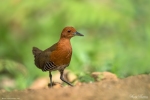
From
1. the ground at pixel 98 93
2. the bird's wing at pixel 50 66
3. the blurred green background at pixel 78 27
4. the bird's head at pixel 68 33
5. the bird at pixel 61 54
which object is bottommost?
the ground at pixel 98 93

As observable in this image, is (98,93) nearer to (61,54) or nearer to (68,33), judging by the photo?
(61,54)

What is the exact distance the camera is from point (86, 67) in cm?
919

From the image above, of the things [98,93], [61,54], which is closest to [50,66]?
[61,54]

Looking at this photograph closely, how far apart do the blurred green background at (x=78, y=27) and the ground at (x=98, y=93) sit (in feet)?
13.1

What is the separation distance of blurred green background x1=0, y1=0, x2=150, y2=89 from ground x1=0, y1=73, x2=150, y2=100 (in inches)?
158

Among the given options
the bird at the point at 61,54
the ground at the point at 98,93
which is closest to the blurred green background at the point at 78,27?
the bird at the point at 61,54

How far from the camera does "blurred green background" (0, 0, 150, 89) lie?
33.8 ft

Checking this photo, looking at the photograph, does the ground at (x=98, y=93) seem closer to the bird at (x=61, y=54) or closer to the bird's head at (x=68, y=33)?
the bird at (x=61, y=54)

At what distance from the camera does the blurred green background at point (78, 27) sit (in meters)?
10.3

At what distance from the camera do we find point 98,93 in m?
5.20

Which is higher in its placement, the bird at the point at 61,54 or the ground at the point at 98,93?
the bird at the point at 61,54

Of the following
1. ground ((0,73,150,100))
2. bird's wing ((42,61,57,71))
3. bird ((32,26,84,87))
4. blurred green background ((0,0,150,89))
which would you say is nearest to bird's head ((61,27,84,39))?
bird ((32,26,84,87))

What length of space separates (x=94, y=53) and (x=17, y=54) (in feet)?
6.09

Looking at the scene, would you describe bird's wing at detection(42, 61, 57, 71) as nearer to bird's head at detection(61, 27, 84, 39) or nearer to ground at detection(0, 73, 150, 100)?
bird's head at detection(61, 27, 84, 39)
